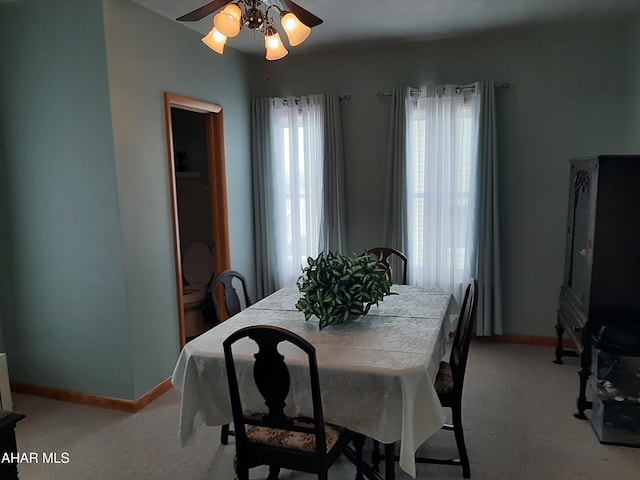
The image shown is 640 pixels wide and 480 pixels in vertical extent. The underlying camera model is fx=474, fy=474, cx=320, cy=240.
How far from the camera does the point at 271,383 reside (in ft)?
5.83

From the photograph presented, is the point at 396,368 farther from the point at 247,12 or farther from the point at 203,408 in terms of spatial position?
the point at 247,12

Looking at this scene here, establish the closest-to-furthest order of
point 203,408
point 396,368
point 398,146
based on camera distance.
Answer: point 396,368 → point 203,408 → point 398,146

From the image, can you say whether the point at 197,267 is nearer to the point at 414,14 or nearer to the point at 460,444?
the point at 414,14

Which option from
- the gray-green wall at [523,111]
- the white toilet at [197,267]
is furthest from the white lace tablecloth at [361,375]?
the white toilet at [197,267]

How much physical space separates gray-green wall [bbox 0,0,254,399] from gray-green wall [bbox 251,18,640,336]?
159cm

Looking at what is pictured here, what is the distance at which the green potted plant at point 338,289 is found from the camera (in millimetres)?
2264

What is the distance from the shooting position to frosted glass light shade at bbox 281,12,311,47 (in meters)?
2.19

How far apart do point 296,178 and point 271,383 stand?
2785 millimetres

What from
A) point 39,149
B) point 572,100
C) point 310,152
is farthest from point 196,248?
point 572,100

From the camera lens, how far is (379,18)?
3.41 m

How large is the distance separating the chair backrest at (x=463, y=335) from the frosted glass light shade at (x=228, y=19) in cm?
160

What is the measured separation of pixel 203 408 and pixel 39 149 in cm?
209

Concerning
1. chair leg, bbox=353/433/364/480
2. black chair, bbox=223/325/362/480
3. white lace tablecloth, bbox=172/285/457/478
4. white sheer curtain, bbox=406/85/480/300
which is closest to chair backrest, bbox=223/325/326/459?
black chair, bbox=223/325/362/480

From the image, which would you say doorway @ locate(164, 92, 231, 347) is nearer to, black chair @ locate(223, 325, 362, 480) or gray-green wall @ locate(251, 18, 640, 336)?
gray-green wall @ locate(251, 18, 640, 336)
